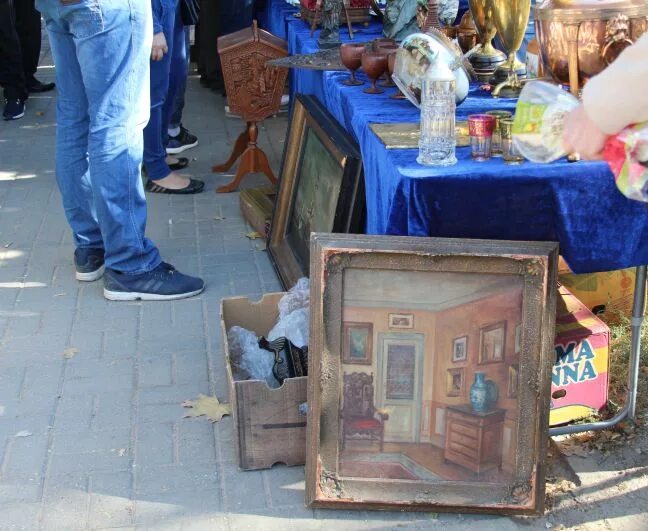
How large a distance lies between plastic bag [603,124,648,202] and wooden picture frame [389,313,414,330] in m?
0.76

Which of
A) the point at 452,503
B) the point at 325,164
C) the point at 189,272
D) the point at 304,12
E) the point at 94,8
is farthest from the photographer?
the point at 304,12

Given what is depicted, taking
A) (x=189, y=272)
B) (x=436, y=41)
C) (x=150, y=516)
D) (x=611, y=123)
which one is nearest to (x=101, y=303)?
(x=189, y=272)

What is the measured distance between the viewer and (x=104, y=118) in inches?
133

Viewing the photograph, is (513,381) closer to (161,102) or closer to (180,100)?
(161,102)

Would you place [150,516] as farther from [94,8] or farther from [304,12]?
[304,12]

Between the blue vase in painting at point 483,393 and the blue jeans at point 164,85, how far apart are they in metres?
2.77

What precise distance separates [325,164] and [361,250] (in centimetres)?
122

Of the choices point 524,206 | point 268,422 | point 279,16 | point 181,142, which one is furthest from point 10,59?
point 524,206

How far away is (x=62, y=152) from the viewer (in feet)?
11.9

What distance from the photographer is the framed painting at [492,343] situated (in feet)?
7.55

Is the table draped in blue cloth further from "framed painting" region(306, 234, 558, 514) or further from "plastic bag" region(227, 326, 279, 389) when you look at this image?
"plastic bag" region(227, 326, 279, 389)

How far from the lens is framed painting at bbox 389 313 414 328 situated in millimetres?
2320

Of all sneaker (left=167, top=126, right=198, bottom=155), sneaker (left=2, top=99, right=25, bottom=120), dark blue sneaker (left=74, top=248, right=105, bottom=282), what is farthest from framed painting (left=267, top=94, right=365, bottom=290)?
sneaker (left=2, top=99, right=25, bottom=120)

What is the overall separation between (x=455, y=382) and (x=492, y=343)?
0.14 meters
